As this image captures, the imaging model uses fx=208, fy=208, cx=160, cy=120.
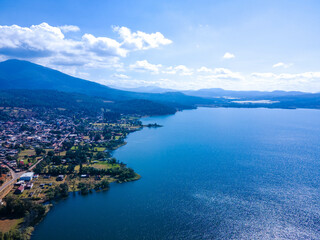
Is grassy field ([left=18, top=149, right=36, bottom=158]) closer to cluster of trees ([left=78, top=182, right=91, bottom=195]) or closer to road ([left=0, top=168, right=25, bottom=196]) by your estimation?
road ([left=0, top=168, right=25, bottom=196])

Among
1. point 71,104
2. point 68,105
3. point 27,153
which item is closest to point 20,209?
point 27,153

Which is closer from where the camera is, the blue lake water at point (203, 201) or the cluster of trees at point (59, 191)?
the blue lake water at point (203, 201)

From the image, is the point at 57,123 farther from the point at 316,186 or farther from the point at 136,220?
the point at 316,186

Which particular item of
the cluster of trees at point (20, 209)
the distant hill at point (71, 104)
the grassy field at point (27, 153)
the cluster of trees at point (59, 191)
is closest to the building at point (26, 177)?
the cluster of trees at point (59, 191)

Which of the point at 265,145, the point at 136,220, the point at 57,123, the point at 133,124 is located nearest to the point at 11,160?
the point at 136,220

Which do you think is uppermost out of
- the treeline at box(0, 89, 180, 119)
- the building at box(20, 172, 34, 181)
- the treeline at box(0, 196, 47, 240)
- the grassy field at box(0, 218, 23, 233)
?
the treeline at box(0, 89, 180, 119)

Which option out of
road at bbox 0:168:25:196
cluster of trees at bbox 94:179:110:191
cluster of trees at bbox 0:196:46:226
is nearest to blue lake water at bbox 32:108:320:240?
cluster of trees at bbox 94:179:110:191

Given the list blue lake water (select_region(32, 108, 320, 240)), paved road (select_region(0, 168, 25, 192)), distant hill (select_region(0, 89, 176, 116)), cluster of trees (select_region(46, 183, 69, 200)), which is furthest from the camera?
distant hill (select_region(0, 89, 176, 116))

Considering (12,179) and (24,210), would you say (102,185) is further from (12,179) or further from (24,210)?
(12,179)

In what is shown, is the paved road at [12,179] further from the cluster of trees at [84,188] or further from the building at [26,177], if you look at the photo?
the cluster of trees at [84,188]
